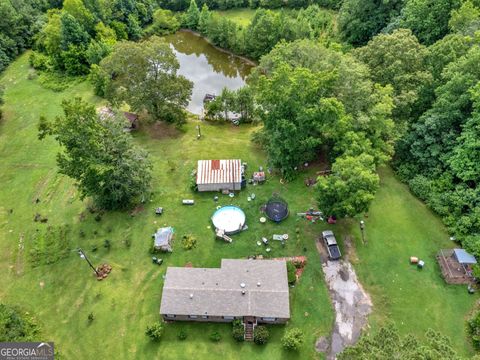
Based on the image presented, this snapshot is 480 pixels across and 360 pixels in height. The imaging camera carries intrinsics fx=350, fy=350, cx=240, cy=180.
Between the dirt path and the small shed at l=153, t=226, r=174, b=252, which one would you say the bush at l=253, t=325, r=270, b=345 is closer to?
the dirt path

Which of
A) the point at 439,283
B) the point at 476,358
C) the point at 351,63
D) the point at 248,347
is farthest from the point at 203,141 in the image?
the point at 476,358

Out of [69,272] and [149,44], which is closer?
[69,272]

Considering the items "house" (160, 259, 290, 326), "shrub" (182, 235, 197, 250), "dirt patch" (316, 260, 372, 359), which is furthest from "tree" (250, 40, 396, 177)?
"house" (160, 259, 290, 326)

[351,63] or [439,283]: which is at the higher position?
[351,63]

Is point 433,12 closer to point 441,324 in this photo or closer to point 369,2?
point 369,2

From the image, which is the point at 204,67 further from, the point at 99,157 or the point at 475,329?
the point at 475,329

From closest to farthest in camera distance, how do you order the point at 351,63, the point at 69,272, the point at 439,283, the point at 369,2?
the point at 439,283 < the point at 69,272 < the point at 351,63 < the point at 369,2

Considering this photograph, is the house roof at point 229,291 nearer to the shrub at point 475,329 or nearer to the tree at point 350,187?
the tree at point 350,187
